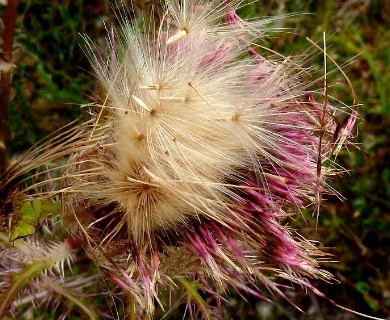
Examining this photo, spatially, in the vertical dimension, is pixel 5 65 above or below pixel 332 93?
above

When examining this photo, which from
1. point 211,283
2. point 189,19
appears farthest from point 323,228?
point 189,19

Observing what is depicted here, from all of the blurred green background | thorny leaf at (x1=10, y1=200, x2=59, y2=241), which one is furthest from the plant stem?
the blurred green background

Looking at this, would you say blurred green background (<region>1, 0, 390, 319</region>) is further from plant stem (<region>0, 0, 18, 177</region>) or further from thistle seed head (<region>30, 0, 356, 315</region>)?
thistle seed head (<region>30, 0, 356, 315</region>)

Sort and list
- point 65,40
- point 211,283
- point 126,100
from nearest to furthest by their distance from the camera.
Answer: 1. point 126,100
2. point 211,283
3. point 65,40

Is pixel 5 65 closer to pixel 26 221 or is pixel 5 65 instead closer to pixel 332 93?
pixel 26 221

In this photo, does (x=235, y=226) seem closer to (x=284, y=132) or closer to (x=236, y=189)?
(x=236, y=189)

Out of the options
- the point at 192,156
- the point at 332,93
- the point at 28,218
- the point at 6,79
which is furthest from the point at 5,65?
the point at 332,93
